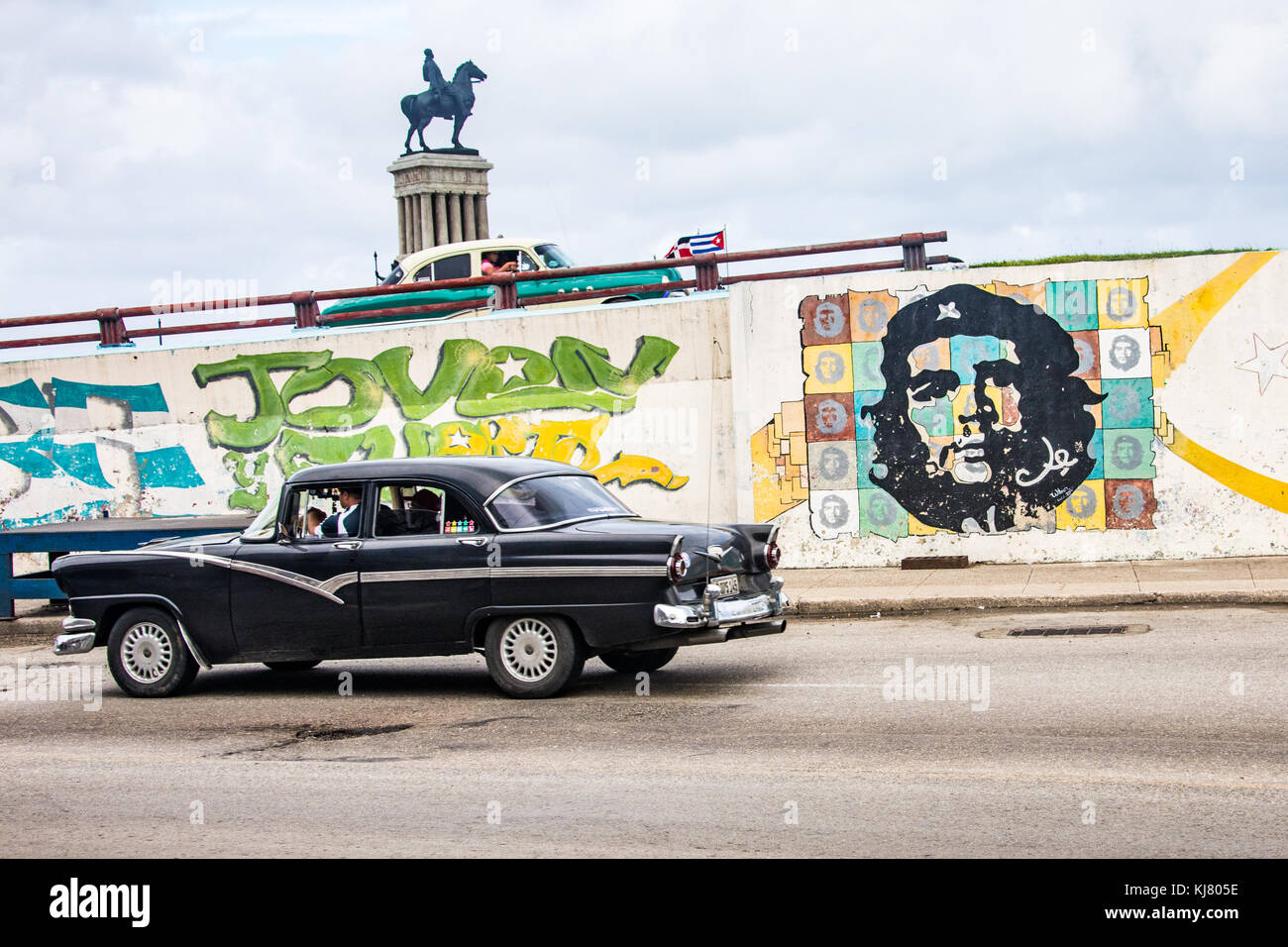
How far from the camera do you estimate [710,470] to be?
18.0 m

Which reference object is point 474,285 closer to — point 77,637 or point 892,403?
point 892,403

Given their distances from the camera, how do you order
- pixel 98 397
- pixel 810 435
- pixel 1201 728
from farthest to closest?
pixel 98 397, pixel 810 435, pixel 1201 728

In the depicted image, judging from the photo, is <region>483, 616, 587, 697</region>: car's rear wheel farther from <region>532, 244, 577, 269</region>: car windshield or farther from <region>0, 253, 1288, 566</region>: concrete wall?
<region>532, 244, 577, 269</region>: car windshield

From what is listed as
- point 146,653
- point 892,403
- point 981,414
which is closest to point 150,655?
point 146,653

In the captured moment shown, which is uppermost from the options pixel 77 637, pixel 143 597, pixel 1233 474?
pixel 1233 474

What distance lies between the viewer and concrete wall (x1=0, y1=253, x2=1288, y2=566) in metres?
16.4

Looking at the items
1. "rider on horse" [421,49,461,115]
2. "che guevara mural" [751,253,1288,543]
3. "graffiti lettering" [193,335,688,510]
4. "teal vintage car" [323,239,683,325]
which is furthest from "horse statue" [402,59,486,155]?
"che guevara mural" [751,253,1288,543]

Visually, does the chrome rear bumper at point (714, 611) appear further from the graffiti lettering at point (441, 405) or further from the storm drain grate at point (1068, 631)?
the graffiti lettering at point (441, 405)

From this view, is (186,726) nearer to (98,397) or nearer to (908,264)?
(908,264)

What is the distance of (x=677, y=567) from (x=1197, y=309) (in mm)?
10027

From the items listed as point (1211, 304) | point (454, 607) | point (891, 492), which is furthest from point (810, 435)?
point (454, 607)

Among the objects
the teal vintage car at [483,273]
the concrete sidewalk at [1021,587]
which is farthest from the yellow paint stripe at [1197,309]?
the teal vintage car at [483,273]

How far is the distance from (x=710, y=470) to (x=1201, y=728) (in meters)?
10.5

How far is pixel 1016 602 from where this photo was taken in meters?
13.6
